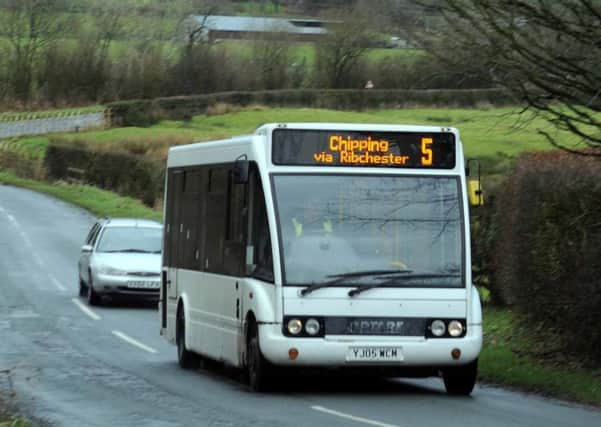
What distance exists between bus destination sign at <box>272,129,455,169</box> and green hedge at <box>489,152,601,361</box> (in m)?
1.86

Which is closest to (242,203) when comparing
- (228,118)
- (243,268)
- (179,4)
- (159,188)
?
(243,268)

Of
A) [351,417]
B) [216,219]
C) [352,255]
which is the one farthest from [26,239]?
[351,417]

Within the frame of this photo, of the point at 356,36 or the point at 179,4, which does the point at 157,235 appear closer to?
the point at 356,36

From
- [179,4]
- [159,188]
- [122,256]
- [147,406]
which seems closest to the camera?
[147,406]

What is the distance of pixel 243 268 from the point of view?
51.1 feet

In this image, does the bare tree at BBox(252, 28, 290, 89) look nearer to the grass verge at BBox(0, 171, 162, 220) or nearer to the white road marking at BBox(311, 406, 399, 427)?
the grass verge at BBox(0, 171, 162, 220)

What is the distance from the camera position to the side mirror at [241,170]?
15.0 metres

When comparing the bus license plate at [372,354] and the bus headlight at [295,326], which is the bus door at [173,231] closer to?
the bus headlight at [295,326]

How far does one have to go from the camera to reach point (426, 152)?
15516mm

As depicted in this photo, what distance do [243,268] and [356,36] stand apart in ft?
250

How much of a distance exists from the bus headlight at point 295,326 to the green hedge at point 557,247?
317cm

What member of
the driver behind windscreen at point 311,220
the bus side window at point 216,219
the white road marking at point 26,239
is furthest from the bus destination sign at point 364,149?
the white road marking at point 26,239

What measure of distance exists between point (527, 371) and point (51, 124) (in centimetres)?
7408

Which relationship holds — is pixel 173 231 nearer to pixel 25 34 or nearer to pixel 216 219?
pixel 216 219
